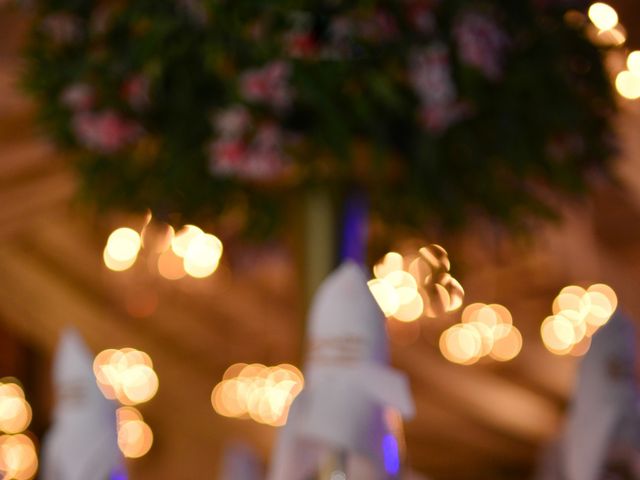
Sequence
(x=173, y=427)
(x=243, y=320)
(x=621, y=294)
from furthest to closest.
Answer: (x=173, y=427) < (x=243, y=320) < (x=621, y=294)

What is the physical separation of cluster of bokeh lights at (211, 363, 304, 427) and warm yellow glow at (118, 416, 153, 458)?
819 mm

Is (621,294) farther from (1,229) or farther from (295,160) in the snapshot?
(295,160)

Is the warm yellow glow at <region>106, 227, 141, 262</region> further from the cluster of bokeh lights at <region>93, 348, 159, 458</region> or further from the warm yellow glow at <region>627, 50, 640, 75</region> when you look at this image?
the warm yellow glow at <region>627, 50, 640, 75</region>

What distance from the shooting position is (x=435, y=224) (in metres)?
1.76

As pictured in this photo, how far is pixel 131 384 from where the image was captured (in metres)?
6.98

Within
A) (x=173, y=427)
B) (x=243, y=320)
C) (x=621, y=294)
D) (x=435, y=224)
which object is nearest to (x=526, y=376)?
(x=621, y=294)

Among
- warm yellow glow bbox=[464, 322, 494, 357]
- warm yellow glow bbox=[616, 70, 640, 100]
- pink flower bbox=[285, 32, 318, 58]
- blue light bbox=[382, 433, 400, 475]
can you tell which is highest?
warm yellow glow bbox=[464, 322, 494, 357]

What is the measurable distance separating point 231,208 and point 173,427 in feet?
18.9

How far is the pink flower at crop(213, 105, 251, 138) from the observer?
1511 millimetres

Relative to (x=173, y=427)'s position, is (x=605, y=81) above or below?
below

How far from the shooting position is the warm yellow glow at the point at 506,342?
665cm

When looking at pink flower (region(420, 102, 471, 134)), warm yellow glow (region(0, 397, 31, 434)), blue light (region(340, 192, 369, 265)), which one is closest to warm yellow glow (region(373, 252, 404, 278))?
blue light (region(340, 192, 369, 265))

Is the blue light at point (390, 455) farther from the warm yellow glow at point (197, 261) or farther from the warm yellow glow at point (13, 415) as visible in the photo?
the warm yellow glow at point (13, 415)

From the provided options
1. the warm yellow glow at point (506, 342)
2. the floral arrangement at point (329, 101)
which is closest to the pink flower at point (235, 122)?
the floral arrangement at point (329, 101)
